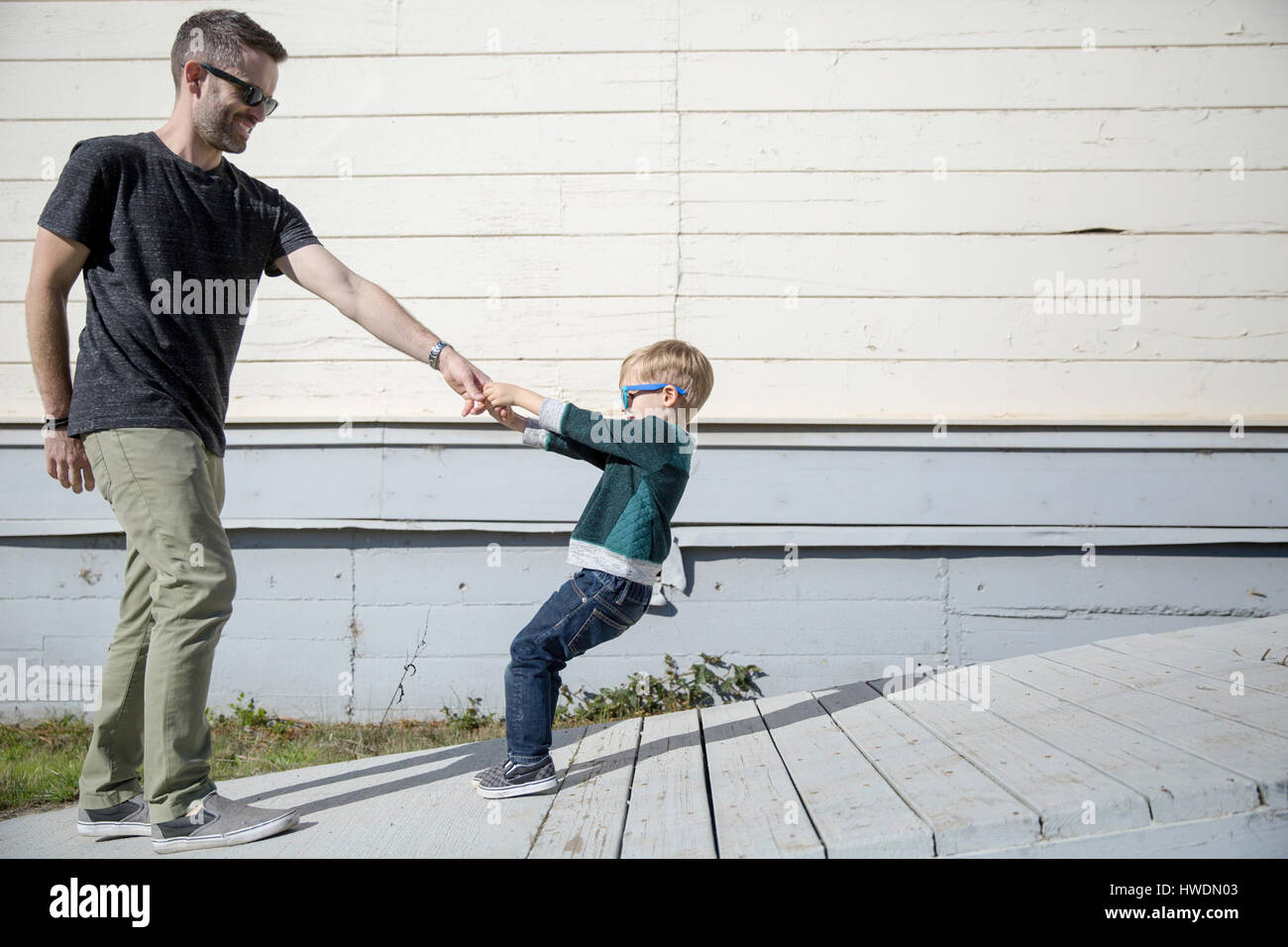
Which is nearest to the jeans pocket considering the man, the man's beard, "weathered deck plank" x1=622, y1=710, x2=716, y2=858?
"weathered deck plank" x1=622, y1=710, x2=716, y2=858

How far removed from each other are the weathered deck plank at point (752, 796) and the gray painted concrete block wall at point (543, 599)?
0.99m

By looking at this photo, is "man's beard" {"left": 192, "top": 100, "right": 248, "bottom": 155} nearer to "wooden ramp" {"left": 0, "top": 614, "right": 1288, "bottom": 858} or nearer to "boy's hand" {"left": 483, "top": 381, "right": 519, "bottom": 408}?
"boy's hand" {"left": 483, "top": 381, "right": 519, "bottom": 408}

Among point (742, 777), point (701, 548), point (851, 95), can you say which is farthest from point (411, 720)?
point (851, 95)

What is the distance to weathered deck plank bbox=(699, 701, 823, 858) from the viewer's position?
6.93ft

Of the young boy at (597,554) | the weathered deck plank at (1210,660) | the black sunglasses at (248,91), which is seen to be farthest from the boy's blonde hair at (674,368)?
the weathered deck plank at (1210,660)

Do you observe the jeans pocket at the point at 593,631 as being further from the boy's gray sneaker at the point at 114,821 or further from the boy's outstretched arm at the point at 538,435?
the boy's gray sneaker at the point at 114,821

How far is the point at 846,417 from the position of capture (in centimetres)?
432

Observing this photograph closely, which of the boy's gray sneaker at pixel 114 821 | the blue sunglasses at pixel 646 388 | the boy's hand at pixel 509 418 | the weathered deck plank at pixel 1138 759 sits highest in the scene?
the blue sunglasses at pixel 646 388

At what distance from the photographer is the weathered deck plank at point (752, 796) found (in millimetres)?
2113

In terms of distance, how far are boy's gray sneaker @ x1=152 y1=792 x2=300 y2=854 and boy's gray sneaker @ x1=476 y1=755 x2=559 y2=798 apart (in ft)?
1.80

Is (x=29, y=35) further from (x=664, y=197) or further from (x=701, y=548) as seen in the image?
(x=701, y=548)

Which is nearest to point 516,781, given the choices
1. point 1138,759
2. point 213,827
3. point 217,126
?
point 213,827

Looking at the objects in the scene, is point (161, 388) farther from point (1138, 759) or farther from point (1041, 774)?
point (1138, 759)

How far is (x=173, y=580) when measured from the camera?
2.37m
